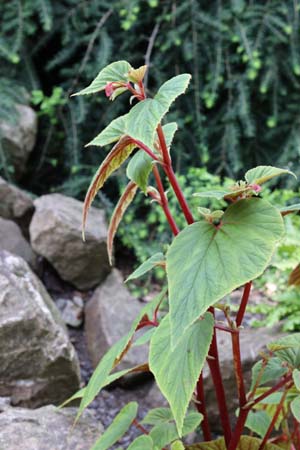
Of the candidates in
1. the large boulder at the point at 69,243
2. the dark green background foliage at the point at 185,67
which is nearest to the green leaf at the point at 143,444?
the large boulder at the point at 69,243

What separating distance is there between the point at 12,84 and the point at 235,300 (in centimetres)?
148

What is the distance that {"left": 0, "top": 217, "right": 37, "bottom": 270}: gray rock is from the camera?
2.19 metres

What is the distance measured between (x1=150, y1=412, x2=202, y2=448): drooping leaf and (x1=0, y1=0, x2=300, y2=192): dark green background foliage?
1745 millimetres

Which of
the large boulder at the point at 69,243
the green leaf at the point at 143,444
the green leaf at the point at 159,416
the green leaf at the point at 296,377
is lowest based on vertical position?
the large boulder at the point at 69,243

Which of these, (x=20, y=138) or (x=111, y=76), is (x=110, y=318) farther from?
(x=111, y=76)

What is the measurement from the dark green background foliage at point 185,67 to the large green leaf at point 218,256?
185 cm

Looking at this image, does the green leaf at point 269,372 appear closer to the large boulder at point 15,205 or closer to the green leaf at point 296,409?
the green leaf at point 296,409

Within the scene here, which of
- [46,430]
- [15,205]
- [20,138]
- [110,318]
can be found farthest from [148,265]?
[20,138]

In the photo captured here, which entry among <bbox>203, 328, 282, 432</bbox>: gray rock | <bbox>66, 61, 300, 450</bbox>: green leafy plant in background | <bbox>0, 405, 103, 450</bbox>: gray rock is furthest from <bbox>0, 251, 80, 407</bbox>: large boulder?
<bbox>66, 61, 300, 450</bbox>: green leafy plant in background

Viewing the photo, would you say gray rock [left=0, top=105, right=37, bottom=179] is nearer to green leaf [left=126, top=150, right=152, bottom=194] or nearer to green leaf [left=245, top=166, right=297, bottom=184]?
green leaf [left=126, top=150, right=152, bottom=194]

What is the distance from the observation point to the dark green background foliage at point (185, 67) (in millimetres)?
2547

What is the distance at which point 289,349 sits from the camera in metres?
0.88

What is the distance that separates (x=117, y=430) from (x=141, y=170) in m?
0.45

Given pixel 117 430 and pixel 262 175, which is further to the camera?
pixel 117 430
